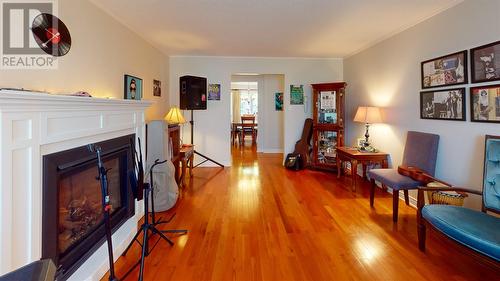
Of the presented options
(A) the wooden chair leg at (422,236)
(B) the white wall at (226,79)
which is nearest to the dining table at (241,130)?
(B) the white wall at (226,79)

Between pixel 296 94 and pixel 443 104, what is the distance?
3.00 metres

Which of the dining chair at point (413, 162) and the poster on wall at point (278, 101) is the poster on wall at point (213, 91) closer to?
the poster on wall at point (278, 101)

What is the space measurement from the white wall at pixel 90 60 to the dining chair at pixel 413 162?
308 centimetres

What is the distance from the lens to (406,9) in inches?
113

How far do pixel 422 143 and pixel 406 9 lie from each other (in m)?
1.42

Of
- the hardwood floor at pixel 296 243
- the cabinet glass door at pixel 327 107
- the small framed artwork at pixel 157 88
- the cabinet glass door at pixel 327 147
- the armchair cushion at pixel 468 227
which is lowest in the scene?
the hardwood floor at pixel 296 243

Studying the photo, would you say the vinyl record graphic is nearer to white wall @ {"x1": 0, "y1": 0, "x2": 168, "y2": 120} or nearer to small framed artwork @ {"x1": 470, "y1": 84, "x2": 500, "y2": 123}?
white wall @ {"x1": 0, "y1": 0, "x2": 168, "y2": 120}

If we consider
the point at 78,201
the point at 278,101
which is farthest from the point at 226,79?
the point at 78,201

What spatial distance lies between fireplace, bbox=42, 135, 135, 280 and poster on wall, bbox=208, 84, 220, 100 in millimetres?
3102

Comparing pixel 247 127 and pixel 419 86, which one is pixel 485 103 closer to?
pixel 419 86

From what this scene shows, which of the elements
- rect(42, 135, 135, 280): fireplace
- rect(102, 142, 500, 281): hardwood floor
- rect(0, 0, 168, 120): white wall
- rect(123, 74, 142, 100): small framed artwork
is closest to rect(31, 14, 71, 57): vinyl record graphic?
rect(0, 0, 168, 120): white wall

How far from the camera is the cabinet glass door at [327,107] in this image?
5.07 m

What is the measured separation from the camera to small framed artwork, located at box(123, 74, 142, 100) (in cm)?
336

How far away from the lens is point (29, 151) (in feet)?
4.32
